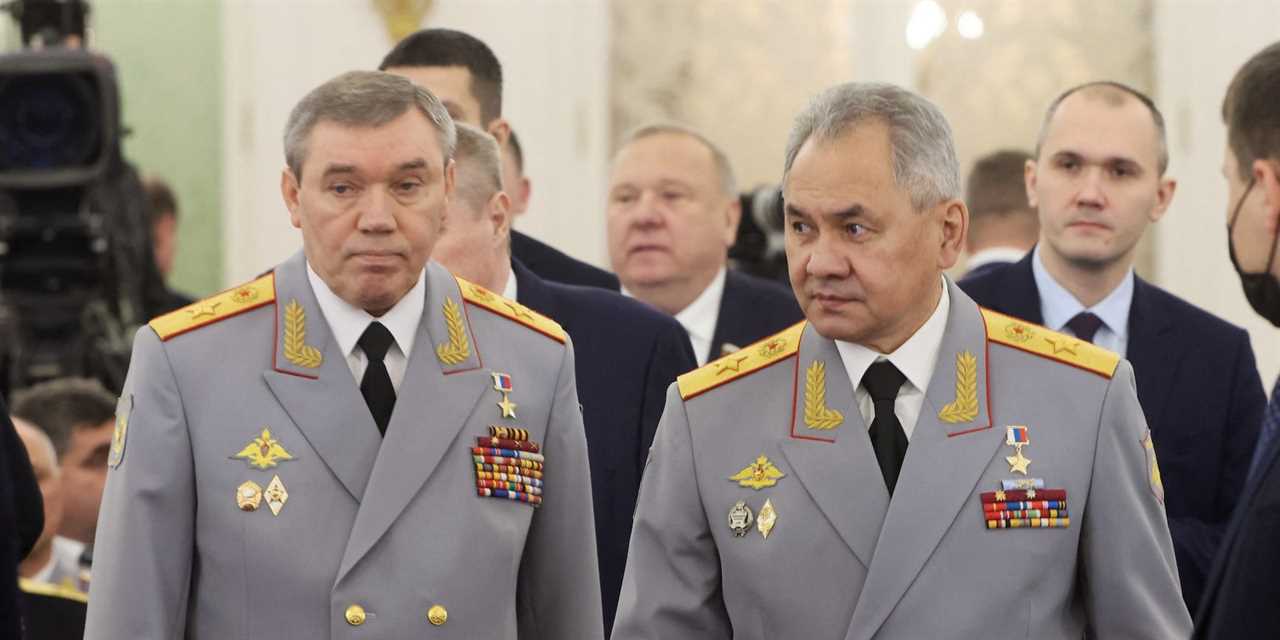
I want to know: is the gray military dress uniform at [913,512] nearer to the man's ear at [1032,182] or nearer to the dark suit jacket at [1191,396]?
the dark suit jacket at [1191,396]

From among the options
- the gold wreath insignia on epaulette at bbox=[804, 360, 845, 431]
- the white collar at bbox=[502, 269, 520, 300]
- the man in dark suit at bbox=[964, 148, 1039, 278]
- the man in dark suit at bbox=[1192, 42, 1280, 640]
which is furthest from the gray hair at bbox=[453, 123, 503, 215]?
the man in dark suit at bbox=[964, 148, 1039, 278]

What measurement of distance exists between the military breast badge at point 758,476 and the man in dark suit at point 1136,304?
3.90 ft

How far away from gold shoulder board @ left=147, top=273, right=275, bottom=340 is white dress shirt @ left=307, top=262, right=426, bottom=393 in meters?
0.07

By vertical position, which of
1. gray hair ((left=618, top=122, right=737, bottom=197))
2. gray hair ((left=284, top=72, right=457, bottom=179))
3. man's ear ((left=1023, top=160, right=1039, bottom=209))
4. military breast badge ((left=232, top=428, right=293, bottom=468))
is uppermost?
gray hair ((left=618, top=122, right=737, bottom=197))

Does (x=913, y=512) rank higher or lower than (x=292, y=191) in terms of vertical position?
lower

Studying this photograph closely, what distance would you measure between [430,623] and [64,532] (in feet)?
8.42

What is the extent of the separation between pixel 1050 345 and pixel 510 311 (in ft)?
2.50

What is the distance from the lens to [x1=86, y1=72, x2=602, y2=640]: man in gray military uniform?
269 centimetres

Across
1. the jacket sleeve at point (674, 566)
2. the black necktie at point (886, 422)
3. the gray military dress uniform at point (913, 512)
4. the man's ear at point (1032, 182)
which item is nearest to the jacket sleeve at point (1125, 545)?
the gray military dress uniform at point (913, 512)

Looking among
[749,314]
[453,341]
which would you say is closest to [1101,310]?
[749,314]

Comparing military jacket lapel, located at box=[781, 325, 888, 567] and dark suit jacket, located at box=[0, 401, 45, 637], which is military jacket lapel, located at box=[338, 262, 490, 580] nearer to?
military jacket lapel, located at box=[781, 325, 888, 567]

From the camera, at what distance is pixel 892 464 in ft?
8.77

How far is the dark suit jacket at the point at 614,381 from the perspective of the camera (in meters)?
3.63

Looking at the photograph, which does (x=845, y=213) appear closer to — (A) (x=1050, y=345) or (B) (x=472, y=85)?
(A) (x=1050, y=345)
